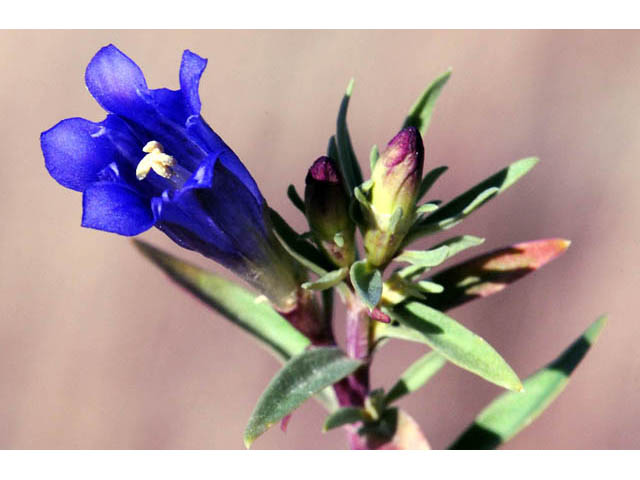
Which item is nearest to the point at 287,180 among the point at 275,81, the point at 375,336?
the point at 275,81

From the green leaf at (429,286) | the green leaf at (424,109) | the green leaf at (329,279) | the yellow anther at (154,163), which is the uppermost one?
the green leaf at (424,109)

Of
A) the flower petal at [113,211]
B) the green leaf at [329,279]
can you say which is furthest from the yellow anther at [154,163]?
the green leaf at [329,279]

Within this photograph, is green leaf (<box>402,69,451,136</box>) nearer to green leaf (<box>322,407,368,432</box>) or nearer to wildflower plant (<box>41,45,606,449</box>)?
wildflower plant (<box>41,45,606,449</box>)

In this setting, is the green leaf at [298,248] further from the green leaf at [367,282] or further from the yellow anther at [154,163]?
the yellow anther at [154,163]

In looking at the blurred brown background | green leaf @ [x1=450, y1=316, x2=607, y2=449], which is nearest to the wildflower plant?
green leaf @ [x1=450, y1=316, x2=607, y2=449]

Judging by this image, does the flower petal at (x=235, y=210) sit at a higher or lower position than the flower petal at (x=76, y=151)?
lower

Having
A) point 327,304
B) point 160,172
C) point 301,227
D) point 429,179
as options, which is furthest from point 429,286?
point 301,227

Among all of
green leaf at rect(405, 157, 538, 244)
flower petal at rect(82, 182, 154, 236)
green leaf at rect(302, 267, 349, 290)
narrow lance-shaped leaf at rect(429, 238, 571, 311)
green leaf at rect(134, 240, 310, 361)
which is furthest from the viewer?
green leaf at rect(134, 240, 310, 361)
